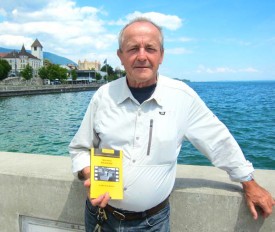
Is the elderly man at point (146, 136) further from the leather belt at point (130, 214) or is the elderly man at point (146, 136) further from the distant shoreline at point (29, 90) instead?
the distant shoreline at point (29, 90)

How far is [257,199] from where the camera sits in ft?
7.19

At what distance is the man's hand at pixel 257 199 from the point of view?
7.14ft

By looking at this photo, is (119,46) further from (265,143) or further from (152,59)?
(265,143)

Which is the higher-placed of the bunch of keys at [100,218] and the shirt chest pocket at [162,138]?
the shirt chest pocket at [162,138]

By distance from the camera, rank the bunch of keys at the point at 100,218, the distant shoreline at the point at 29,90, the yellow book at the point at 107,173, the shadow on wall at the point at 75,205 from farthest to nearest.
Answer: the distant shoreline at the point at 29,90
the shadow on wall at the point at 75,205
the bunch of keys at the point at 100,218
the yellow book at the point at 107,173

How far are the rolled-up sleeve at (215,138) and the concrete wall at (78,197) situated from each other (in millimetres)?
275

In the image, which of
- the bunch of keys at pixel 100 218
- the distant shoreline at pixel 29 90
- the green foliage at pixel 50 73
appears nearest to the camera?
the bunch of keys at pixel 100 218

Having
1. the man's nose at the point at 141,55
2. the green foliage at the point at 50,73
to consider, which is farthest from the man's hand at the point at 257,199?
the green foliage at the point at 50,73

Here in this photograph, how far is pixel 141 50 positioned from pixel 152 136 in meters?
0.53

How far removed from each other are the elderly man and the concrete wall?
0.20 meters

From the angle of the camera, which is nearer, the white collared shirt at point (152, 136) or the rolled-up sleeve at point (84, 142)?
the white collared shirt at point (152, 136)

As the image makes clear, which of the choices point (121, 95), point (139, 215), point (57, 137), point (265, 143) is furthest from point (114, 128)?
point (57, 137)

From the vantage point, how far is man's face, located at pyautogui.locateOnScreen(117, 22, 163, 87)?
2041 mm

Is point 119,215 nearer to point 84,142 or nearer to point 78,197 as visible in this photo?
point 84,142
